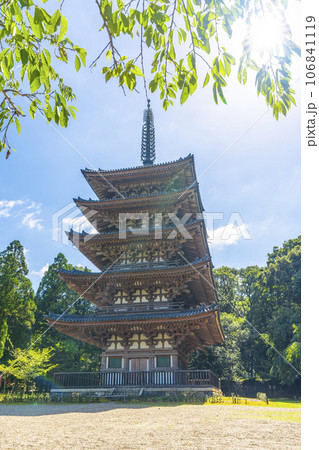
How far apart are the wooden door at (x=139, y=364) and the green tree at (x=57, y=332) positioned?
17.6m

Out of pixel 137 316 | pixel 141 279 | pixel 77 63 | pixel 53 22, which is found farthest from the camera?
pixel 141 279

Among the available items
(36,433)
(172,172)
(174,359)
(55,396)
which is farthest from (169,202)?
(36,433)

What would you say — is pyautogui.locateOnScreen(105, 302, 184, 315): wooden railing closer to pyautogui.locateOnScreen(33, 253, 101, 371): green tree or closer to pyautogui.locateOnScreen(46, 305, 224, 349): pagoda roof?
pyautogui.locateOnScreen(46, 305, 224, 349): pagoda roof

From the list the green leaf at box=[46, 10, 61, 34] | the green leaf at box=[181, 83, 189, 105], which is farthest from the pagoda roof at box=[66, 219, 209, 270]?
the green leaf at box=[46, 10, 61, 34]

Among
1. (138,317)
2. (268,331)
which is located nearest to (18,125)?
(138,317)

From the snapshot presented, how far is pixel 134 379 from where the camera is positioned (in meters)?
17.4

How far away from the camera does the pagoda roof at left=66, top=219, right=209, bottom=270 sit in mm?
19758

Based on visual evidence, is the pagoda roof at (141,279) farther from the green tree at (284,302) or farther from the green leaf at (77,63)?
the green leaf at (77,63)

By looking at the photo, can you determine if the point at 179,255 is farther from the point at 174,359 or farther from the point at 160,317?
the point at 174,359

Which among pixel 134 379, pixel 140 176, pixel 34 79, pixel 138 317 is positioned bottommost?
pixel 134 379

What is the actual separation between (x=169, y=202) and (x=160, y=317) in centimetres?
772

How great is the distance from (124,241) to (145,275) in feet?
9.69

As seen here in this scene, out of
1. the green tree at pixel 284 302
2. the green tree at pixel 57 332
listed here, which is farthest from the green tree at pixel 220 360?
the green tree at pixel 57 332

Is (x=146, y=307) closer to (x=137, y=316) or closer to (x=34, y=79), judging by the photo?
(x=137, y=316)
